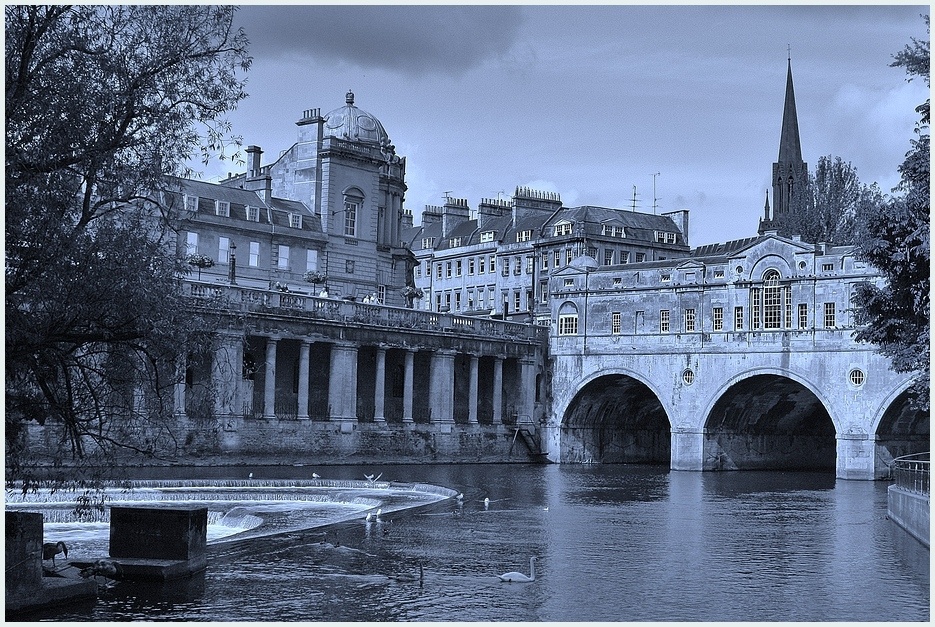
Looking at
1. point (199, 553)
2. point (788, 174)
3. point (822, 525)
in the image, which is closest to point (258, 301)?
point (822, 525)

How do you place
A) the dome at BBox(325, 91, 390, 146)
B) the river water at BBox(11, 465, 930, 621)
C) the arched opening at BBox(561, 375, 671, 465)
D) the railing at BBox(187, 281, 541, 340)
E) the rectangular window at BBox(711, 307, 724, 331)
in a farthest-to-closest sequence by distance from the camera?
the dome at BBox(325, 91, 390, 146)
the arched opening at BBox(561, 375, 671, 465)
the rectangular window at BBox(711, 307, 724, 331)
the railing at BBox(187, 281, 541, 340)
the river water at BBox(11, 465, 930, 621)

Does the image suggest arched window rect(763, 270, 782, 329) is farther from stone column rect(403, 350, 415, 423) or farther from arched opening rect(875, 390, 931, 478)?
stone column rect(403, 350, 415, 423)

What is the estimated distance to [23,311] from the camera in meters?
15.8

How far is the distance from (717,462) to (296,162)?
101 ft

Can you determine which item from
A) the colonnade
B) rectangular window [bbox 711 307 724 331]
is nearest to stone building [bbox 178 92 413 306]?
the colonnade

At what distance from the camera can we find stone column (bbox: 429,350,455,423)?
65938mm

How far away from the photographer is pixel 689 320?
2648 inches

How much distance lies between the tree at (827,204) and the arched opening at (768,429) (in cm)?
1563

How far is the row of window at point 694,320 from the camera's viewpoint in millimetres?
62484

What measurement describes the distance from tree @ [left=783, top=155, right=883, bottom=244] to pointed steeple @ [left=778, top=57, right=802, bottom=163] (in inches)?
674

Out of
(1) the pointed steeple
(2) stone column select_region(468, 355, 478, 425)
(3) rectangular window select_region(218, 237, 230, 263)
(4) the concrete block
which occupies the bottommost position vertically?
(4) the concrete block

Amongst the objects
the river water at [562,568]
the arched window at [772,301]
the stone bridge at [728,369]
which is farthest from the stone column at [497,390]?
the river water at [562,568]

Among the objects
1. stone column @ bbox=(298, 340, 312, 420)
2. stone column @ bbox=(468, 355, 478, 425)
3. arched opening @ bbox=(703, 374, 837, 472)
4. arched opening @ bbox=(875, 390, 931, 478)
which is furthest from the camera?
stone column @ bbox=(468, 355, 478, 425)

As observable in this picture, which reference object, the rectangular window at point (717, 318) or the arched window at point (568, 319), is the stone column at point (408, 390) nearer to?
the arched window at point (568, 319)
